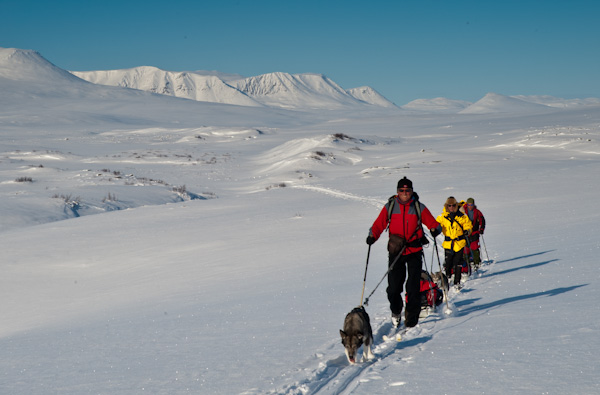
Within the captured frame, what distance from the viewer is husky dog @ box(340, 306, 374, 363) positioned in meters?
4.74

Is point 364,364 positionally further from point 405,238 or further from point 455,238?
point 455,238

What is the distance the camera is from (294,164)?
129ft

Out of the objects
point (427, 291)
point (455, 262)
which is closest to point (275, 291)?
point (427, 291)

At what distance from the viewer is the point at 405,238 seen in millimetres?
5691

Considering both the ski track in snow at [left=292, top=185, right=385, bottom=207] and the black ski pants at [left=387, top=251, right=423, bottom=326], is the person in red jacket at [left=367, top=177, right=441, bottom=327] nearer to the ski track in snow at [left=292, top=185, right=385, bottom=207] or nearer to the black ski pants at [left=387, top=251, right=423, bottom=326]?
the black ski pants at [left=387, top=251, right=423, bottom=326]

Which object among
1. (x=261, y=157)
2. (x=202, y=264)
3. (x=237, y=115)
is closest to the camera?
(x=202, y=264)

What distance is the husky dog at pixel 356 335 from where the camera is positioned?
4742 millimetres

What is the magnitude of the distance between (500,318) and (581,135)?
40.8m

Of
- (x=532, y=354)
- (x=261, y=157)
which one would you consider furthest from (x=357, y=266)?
(x=261, y=157)

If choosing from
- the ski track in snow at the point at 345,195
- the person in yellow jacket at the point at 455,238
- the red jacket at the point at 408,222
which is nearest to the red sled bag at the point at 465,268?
the person in yellow jacket at the point at 455,238

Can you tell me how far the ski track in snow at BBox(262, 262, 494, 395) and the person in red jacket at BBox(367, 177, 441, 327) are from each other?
0.22m

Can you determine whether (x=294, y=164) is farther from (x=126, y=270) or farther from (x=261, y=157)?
(x=126, y=270)

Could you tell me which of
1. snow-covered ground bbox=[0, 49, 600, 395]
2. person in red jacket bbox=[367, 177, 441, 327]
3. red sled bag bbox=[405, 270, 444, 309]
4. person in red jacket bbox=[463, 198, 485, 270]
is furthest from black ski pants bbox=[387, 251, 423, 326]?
person in red jacket bbox=[463, 198, 485, 270]

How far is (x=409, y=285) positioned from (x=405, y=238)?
543 millimetres
